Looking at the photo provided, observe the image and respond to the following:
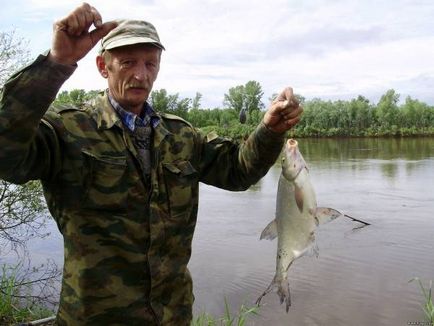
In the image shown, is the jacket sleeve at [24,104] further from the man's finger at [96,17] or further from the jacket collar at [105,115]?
the jacket collar at [105,115]

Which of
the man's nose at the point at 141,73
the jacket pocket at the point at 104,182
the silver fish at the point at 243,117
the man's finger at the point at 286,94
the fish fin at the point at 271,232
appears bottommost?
the fish fin at the point at 271,232

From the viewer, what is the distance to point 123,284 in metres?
3.06

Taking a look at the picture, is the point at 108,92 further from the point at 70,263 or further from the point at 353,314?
the point at 353,314

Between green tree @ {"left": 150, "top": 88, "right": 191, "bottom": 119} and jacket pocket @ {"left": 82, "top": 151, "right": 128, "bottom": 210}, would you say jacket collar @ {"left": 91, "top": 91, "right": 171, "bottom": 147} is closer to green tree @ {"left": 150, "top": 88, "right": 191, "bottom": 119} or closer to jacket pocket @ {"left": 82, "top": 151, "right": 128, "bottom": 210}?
jacket pocket @ {"left": 82, "top": 151, "right": 128, "bottom": 210}

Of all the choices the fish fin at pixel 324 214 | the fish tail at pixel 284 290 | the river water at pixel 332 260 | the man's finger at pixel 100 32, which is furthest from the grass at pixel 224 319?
the man's finger at pixel 100 32

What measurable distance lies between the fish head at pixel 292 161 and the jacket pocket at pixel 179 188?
0.66 m

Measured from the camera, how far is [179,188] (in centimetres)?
329

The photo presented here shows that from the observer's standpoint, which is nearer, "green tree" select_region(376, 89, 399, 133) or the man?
the man

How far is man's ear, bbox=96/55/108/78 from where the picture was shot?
3.31m

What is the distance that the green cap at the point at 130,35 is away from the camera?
10.2 ft

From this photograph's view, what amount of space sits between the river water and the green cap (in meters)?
8.79

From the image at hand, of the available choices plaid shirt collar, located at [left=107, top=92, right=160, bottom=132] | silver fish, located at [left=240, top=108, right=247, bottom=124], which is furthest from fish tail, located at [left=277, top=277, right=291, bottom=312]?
plaid shirt collar, located at [left=107, top=92, right=160, bottom=132]

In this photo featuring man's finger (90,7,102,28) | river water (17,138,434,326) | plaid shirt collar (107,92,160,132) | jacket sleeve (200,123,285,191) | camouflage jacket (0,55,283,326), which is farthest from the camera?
river water (17,138,434,326)

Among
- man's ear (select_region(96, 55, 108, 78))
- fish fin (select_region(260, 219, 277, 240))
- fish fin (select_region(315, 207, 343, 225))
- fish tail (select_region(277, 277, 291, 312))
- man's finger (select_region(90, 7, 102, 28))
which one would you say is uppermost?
man's finger (select_region(90, 7, 102, 28))
